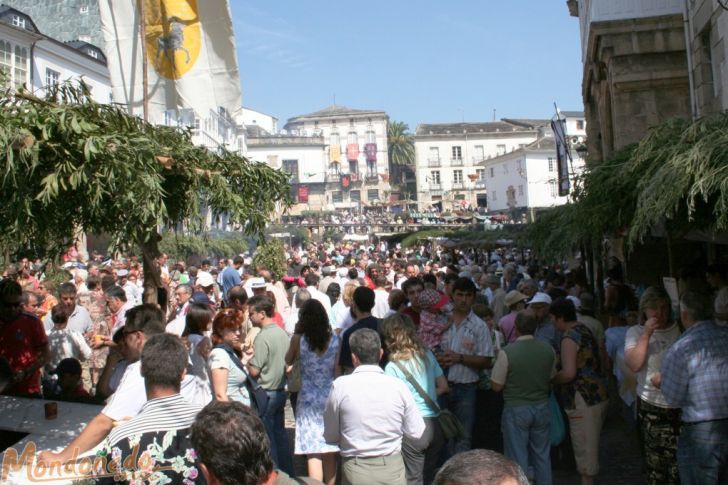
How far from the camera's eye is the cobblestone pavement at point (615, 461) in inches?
265

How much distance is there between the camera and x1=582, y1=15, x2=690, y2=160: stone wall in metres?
14.8

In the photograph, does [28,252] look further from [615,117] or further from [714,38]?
[615,117]

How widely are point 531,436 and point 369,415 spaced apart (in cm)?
190

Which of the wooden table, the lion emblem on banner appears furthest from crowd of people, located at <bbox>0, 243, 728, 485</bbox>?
the lion emblem on banner

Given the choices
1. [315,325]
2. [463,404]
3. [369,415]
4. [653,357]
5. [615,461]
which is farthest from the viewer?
[615,461]

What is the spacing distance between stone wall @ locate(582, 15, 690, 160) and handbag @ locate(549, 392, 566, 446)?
982 cm

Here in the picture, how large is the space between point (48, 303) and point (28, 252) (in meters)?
7.17

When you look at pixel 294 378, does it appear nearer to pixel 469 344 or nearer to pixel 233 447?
pixel 469 344

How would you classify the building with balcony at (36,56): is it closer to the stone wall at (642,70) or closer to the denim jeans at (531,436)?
the stone wall at (642,70)

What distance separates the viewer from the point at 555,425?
6082 millimetres

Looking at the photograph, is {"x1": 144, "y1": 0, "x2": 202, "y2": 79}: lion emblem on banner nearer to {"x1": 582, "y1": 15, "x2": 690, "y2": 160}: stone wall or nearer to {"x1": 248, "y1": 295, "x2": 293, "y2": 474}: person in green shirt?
{"x1": 248, "y1": 295, "x2": 293, "y2": 474}: person in green shirt

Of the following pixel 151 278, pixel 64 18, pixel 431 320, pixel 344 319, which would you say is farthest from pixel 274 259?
pixel 64 18

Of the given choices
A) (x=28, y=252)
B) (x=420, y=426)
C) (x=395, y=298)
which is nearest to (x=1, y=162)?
(x=28, y=252)

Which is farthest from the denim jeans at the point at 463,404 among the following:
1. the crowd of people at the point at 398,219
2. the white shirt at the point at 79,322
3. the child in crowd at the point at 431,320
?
the crowd of people at the point at 398,219
